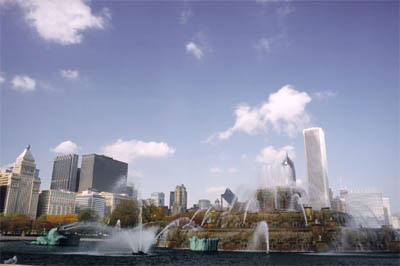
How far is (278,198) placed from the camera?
61781mm

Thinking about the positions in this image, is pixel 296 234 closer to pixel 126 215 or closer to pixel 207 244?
pixel 207 244

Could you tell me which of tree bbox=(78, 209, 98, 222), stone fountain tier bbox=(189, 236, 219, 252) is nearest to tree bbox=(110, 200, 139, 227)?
tree bbox=(78, 209, 98, 222)

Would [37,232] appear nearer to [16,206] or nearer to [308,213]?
[16,206]

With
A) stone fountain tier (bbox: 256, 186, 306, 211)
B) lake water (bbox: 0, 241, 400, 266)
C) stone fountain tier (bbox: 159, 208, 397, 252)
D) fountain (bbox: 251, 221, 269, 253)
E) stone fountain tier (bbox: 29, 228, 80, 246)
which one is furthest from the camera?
stone fountain tier (bbox: 256, 186, 306, 211)

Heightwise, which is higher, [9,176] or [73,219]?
[9,176]

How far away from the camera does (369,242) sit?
45.8m

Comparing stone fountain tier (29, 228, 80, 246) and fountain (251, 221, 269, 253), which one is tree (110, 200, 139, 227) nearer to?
stone fountain tier (29, 228, 80, 246)

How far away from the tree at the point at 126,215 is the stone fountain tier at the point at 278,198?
61.4 meters

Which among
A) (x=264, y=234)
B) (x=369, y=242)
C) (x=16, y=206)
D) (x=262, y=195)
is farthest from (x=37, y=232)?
(x=369, y=242)

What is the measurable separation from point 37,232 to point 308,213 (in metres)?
107

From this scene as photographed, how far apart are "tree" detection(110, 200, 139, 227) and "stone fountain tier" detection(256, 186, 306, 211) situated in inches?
2417

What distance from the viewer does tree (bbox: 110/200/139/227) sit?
111m

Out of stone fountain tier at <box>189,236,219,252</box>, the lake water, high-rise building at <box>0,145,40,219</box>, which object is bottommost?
the lake water

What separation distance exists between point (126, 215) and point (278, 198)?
214 ft
